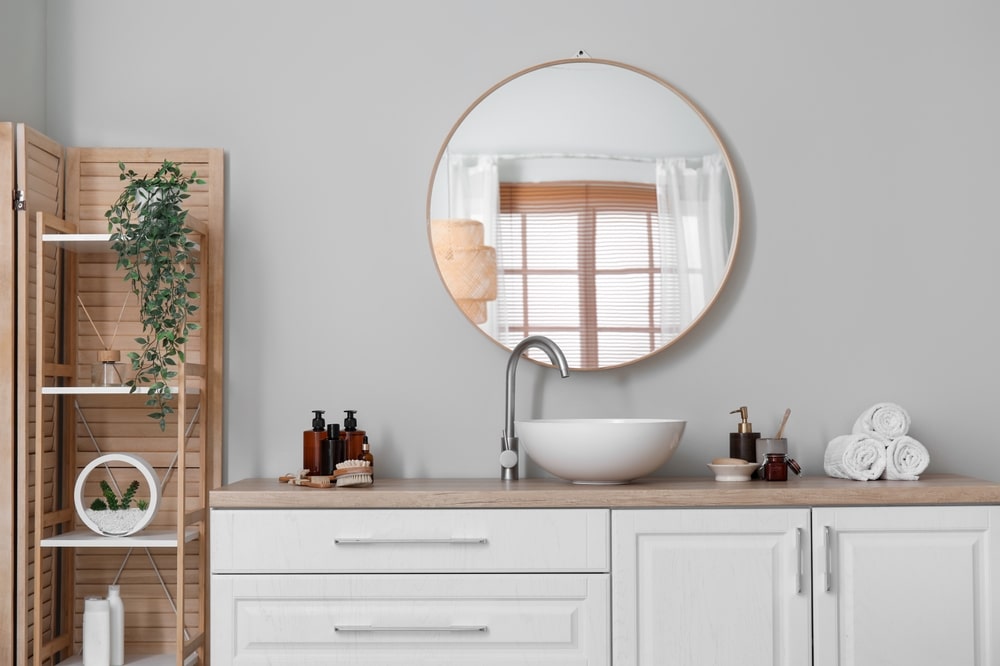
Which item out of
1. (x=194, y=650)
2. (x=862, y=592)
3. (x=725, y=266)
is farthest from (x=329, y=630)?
(x=725, y=266)

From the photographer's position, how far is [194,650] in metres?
2.28

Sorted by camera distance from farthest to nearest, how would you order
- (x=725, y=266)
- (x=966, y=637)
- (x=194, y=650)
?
(x=725, y=266), (x=194, y=650), (x=966, y=637)

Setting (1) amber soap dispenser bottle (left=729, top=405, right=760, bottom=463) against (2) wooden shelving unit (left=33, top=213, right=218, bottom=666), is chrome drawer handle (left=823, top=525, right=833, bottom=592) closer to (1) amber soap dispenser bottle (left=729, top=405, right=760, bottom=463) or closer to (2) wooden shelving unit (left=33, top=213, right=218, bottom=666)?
(1) amber soap dispenser bottle (left=729, top=405, right=760, bottom=463)

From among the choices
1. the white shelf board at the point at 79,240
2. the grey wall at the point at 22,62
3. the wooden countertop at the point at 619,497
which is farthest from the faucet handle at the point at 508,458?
the grey wall at the point at 22,62

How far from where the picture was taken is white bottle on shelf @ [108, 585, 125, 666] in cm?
222

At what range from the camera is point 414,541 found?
79.4 inches

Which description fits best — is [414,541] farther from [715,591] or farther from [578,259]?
[578,259]

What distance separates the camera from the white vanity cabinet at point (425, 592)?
2.01 meters

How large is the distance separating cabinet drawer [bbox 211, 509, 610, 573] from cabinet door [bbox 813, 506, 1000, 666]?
508 mm

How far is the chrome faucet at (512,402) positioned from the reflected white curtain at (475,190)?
0.30 meters

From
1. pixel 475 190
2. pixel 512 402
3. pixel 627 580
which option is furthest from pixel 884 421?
pixel 475 190

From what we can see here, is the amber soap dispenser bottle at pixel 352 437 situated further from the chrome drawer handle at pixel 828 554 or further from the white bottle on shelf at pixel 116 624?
the chrome drawer handle at pixel 828 554

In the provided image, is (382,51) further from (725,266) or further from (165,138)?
(725,266)

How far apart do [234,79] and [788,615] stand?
1948mm
